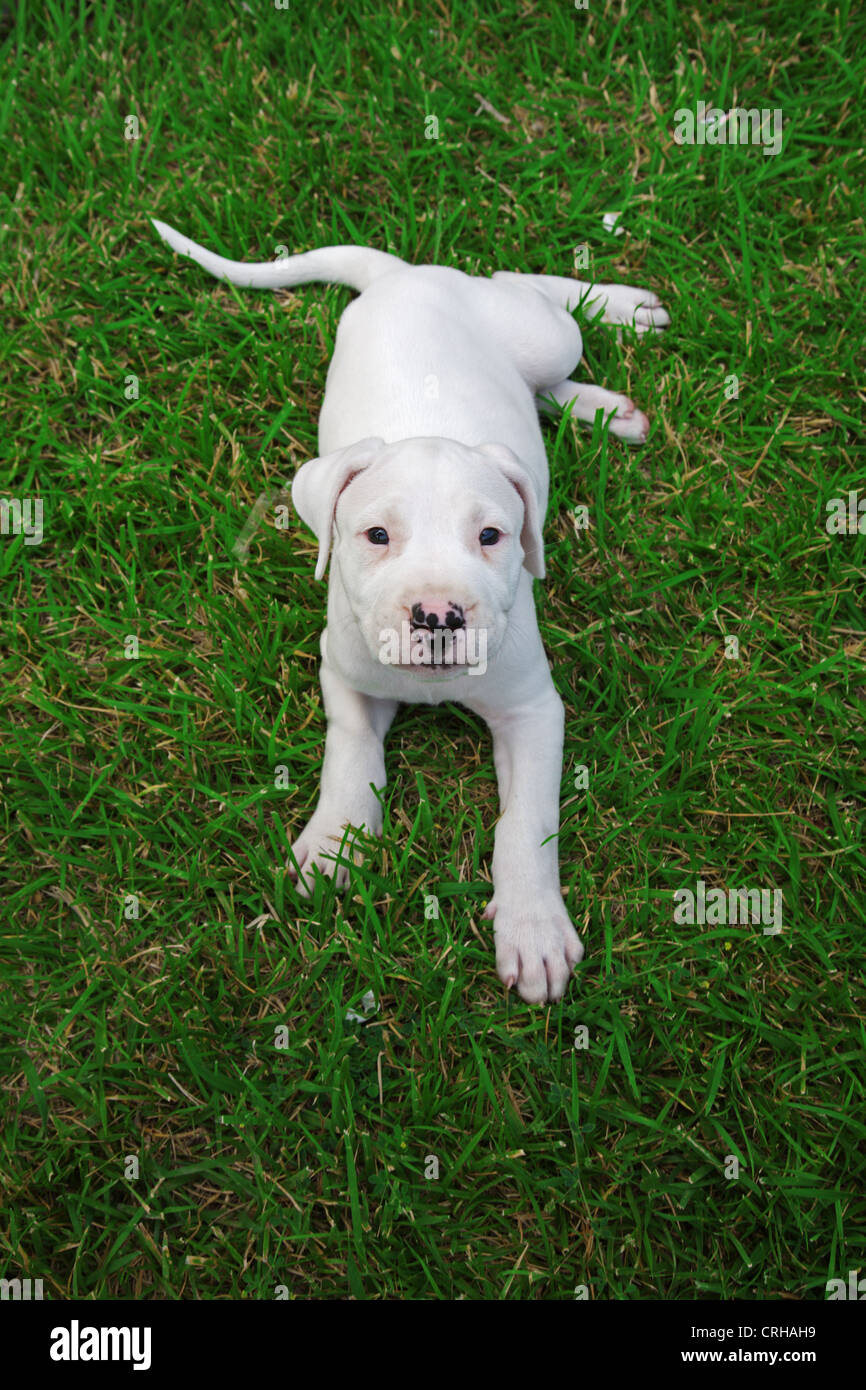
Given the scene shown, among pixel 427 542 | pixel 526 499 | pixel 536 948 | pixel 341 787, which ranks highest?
pixel 526 499

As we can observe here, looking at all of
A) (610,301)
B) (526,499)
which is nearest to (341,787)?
(526,499)

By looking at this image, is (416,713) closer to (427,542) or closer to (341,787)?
(341,787)

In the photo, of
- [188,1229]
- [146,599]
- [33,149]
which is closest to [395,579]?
[146,599]

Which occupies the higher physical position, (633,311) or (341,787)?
(633,311)

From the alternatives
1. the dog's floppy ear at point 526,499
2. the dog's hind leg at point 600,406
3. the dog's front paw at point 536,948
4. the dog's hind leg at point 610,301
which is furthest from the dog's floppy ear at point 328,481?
the dog's hind leg at point 610,301

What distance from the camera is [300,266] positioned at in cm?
406

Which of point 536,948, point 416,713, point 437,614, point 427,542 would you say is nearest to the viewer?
point 437,614

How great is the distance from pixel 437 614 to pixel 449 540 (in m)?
0.25

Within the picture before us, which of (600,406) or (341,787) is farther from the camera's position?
(600,406)

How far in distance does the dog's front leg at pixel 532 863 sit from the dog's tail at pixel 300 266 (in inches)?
74.0

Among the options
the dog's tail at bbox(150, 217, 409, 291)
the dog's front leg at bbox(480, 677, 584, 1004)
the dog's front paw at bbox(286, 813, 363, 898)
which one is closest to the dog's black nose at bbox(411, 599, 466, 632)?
the dog's front leg at bbox(480, 677, 584, 1004)

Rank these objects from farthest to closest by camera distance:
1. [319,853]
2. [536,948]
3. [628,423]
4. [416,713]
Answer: [628,423] < [416,713] < [319,853] < [536,948]

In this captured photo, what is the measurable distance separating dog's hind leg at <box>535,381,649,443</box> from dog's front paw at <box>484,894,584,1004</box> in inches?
73.9

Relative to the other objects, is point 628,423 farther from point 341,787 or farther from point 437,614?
point 437,614
